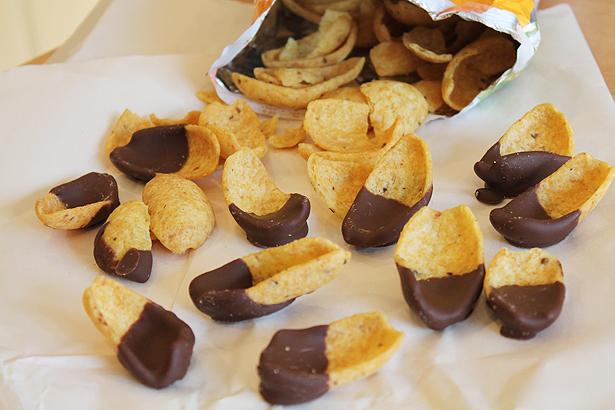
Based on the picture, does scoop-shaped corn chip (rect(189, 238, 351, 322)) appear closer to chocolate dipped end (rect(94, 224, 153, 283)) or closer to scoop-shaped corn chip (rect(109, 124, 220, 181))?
chocolate dipped end (rect(94, 224, 153, 283))

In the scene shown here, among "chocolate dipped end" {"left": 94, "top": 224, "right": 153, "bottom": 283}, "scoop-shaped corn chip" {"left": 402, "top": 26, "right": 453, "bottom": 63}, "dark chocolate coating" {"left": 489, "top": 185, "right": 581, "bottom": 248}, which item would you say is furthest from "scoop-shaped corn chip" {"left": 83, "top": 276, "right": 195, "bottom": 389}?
"scoop-shaped corn chip" {"left": 402, "top": 26, "right": 453, "bottom": 63}

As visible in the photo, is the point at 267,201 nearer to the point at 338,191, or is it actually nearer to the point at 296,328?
the point at 338,191

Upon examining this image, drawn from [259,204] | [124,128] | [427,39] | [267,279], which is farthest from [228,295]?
[427,39]

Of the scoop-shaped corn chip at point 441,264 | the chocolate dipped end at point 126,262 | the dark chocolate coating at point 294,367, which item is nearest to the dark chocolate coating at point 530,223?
the scoop-shaped corn chip at point 441,264

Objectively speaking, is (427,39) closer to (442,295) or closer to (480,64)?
(480,64)

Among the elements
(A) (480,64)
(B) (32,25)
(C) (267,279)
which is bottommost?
(B) (32,25)

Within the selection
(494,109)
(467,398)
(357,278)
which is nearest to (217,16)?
(494,109)
